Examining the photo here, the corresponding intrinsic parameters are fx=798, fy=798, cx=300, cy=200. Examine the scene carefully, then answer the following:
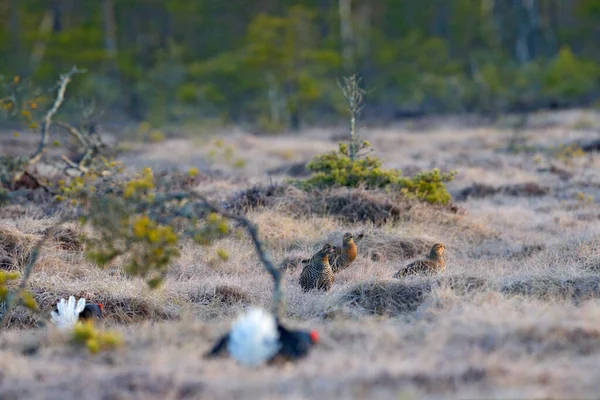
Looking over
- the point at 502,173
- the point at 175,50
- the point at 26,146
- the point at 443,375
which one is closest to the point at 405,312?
the point at 443,375

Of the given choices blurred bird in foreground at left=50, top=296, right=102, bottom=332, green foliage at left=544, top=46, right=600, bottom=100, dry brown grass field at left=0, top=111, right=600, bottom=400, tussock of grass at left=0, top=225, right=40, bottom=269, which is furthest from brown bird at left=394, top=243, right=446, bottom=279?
green foliage at left=544, top=46, right=600, bottom=100

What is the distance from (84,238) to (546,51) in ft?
116

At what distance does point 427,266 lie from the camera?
812cm

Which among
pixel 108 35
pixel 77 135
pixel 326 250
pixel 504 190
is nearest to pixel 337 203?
pixel 326 250

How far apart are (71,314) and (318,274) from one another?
8.16ft

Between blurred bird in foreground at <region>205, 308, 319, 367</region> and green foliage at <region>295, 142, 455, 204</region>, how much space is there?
633 cm

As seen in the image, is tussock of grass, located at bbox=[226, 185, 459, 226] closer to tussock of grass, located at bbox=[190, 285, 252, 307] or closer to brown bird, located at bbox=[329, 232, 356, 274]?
brown bird, located at bbox=[329, 232, 356, 274]

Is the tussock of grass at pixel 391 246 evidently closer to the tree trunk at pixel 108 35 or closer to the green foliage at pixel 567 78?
the green foliage at pixel 567 78

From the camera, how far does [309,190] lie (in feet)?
37.3

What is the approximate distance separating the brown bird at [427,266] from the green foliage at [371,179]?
284cm

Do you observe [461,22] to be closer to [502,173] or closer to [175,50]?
[175,50]

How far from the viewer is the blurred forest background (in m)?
29.3

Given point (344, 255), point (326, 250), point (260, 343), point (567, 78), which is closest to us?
point (260, 343)

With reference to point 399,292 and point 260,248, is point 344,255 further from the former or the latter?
point 260,248
